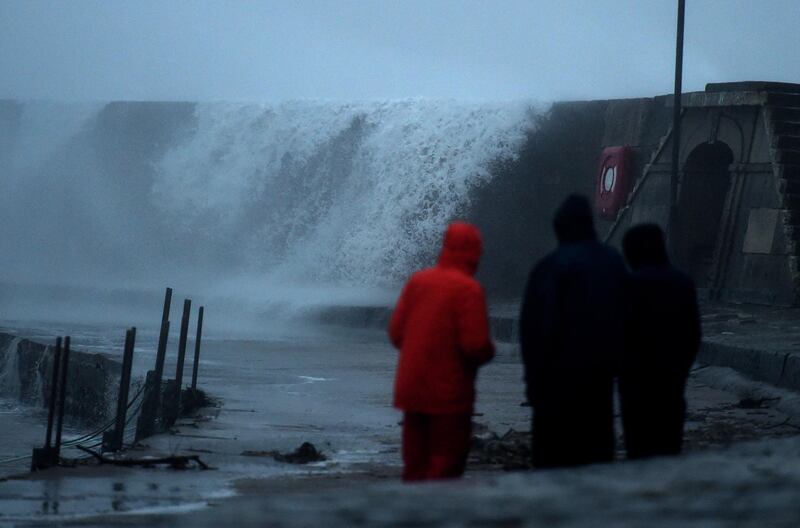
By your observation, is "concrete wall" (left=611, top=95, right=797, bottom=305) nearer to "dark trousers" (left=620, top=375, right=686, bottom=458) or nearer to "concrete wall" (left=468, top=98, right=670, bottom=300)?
"concrete wall" (left=468, top=98, right=670, bottom=300)

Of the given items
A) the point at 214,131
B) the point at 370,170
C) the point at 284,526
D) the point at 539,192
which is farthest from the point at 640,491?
the point at 214,131

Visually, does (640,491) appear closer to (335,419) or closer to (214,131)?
(335,419)

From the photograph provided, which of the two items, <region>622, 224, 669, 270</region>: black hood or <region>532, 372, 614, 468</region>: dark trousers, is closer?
<region>532, 372, 614, 468</region>: dark trousers

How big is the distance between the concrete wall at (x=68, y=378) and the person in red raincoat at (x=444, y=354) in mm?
13207

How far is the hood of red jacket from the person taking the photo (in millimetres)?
6473

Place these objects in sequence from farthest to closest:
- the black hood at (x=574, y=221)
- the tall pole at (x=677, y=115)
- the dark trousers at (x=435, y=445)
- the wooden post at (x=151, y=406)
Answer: the tall pole at (x=677, y=115)
the wooden post at (x=151, y=406)
the dark trousers at (x=435, y=445)
the black hood at (x=574, y=221)

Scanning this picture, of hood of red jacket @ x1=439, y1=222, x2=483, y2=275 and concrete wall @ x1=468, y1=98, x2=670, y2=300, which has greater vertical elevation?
concrete wall @ x1=468, y1=98, x2=670, y2=300

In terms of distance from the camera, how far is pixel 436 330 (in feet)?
20.9

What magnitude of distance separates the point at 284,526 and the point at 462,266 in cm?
241

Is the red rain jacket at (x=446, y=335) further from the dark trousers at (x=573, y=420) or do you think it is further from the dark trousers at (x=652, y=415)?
the dark trousers at (x=652, y=415)

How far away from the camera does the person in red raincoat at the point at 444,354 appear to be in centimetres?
636

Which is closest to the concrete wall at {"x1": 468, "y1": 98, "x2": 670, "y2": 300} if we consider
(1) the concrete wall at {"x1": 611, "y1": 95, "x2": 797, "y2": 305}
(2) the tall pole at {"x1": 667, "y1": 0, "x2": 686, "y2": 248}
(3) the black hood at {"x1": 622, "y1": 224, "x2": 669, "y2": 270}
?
(1) the concrete wall at {"x1": 611, "y1": 95, "x2": 797, "y2": 305}

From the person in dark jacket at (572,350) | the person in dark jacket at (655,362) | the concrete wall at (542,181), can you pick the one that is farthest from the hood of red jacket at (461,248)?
the concrete wall at (542,181)

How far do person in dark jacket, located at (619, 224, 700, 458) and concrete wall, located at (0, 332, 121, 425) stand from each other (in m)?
13.3
